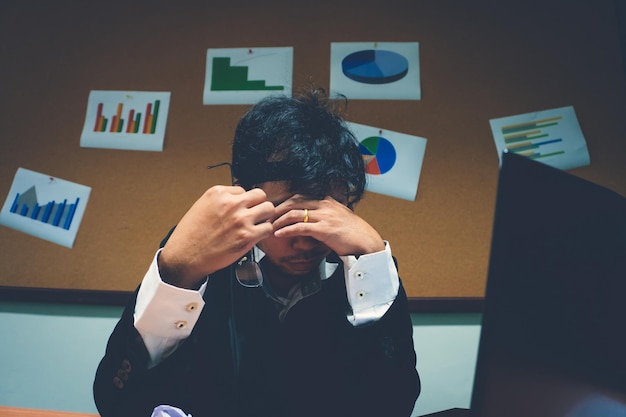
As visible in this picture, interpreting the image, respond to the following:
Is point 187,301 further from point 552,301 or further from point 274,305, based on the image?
point 552,301

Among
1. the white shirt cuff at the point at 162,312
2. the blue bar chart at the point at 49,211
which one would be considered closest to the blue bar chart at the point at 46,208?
the blue bar chart at the point at 49,211

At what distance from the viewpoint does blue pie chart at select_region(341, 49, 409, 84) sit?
1.44 metres

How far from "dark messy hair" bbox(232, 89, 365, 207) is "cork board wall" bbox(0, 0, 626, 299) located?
14.1 inches

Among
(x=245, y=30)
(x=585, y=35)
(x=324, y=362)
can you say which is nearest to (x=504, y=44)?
(x=585, y=35)

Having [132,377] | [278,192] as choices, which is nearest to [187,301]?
[132,377]

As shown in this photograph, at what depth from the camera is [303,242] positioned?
93 centimetres

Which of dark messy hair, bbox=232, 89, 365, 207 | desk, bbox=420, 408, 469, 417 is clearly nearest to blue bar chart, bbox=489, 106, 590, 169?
dark messy hair, bbox=232, 89, 365, 207

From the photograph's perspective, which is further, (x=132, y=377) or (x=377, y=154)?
(x=377, y=154)

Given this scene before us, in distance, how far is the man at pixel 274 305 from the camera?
0.80 metres

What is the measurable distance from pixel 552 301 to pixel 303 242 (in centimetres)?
52

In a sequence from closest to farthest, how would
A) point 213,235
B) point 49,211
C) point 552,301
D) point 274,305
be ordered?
1. point 552,301
2. point 213,235
3. point 274,305
4. point 49,211

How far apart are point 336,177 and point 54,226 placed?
939 millimetres

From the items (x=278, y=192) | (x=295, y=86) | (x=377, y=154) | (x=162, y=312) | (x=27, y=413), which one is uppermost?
(x=295, y=86)

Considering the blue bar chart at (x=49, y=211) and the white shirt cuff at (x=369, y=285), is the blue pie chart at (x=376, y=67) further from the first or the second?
the blue bar chart at (x=49, y=211)
